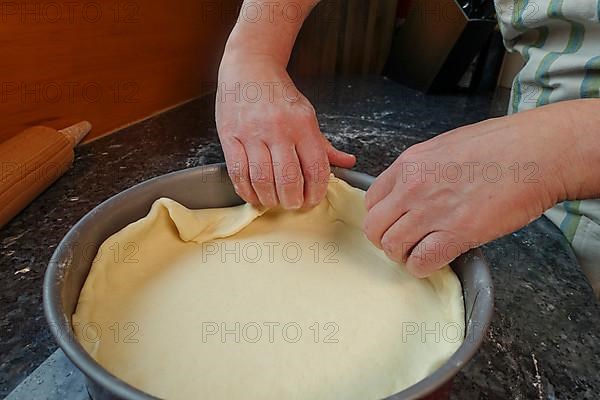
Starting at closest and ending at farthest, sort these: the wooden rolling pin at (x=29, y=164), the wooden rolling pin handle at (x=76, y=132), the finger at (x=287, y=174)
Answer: the finger at (x=287, y=174) < the wooden rolling pin at (x=29, y=164) < the wooden rolling pin handle at (x=76, y=132)

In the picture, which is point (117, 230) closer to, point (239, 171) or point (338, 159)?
point (239, 171)

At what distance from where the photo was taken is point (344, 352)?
50cm

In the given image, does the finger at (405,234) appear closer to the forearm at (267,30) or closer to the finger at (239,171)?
the finger at (239,171)

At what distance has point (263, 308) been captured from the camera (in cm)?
55

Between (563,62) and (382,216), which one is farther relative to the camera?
(563,62)

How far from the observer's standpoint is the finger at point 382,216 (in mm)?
550

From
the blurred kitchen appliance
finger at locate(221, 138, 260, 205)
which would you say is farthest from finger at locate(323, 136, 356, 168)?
the blurred kitchen appliance

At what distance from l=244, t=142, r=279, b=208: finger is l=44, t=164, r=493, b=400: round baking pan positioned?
0.06 meters

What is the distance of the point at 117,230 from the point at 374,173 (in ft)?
1.61

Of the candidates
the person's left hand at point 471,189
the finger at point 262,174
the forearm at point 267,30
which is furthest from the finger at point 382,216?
the forearm at point 267,30

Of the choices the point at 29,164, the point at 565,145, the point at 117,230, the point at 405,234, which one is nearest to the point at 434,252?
the point at 405,234

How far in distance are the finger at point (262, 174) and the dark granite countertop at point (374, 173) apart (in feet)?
0.90

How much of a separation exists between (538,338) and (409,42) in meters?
0.90

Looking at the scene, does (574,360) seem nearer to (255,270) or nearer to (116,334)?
(255,270)
